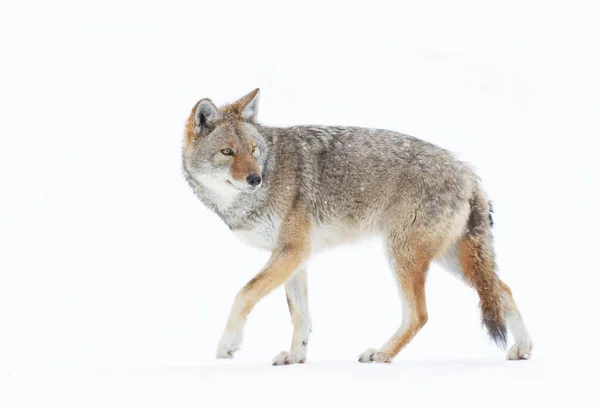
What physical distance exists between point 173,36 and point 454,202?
1582 centimetres

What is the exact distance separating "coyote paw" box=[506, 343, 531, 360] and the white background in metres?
0.19

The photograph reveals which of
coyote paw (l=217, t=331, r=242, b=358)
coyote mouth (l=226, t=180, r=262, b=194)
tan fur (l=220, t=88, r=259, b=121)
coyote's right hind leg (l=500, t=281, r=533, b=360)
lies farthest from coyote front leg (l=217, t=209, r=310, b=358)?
coyote's right hind leg (l=500, t=281, r=533, b=360)

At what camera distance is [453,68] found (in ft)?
65.9

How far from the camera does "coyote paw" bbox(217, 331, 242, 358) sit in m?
6.83

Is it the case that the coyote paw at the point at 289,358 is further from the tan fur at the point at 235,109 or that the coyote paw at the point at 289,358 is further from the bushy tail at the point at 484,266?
the tan fur at the point at 235,109

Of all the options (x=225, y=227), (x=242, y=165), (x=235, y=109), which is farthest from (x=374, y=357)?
(x=225, y=227)

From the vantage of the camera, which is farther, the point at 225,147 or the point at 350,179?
the point at 350,179

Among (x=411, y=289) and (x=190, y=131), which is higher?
(x=190, y=131)

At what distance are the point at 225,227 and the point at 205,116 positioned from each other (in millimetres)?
7705

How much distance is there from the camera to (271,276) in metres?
7.08

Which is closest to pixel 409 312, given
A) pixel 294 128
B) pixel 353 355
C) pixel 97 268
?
pixel 294 128

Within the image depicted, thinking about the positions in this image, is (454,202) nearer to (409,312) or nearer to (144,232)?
(409,312)

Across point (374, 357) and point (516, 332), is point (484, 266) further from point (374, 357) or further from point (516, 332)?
point (374, 357)

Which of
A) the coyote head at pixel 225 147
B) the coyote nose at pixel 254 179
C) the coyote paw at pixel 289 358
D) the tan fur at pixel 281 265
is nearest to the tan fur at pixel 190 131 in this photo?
the coyote head at pixel 225 147
